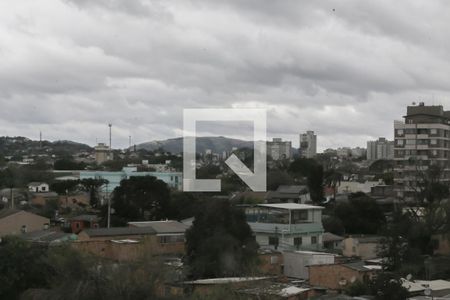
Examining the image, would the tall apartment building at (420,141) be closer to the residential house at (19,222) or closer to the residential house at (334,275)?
the residential house at (19,222)

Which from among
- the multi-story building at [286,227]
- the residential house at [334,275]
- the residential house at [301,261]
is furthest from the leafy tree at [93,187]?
the residential house at [334,275]

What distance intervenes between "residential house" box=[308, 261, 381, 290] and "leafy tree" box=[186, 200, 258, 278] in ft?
5.05

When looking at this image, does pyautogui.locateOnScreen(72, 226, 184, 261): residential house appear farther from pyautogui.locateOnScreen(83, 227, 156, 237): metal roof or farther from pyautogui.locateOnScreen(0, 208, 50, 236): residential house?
pyautogui.locateOnScreen(0, 208, 50, 236): residential house

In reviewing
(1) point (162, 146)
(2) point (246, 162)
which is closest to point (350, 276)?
(2) point (246, 162)

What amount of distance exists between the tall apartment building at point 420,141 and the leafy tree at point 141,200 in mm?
15362

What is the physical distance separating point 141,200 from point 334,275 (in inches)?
575

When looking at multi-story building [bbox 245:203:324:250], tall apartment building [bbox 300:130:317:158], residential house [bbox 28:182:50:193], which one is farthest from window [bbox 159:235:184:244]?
tall apartment building [bbox 300:130:317:158]

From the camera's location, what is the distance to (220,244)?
1602 centimetres

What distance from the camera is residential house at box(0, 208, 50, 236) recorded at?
79.9ft

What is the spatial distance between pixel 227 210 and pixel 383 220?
37.4 ft

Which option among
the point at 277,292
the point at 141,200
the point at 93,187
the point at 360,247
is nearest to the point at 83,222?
the point at 141,200

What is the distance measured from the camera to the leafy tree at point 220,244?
613 inches

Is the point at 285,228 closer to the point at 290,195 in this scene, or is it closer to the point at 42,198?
the point at 290,195

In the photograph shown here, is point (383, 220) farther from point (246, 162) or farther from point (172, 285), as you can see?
point (172, 285)
